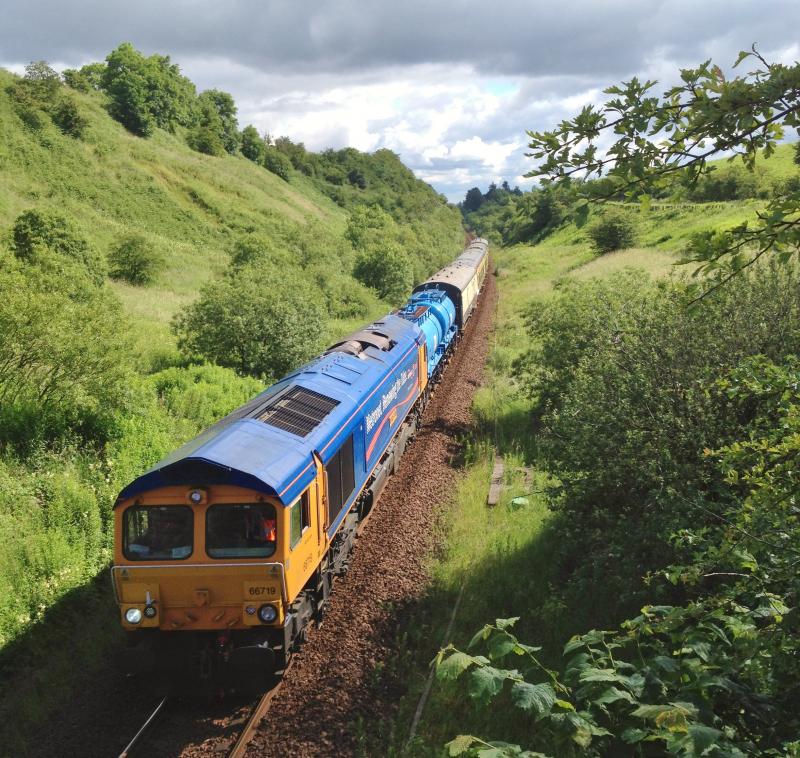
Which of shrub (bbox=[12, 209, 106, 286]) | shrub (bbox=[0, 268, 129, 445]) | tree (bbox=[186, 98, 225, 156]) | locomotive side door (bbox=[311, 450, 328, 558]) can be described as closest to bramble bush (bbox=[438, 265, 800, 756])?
locomotive side door (bbox=[311, 450, 328, 558])

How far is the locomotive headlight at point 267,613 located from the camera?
8.40 meters

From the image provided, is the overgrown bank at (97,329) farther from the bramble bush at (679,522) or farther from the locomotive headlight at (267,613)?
the bramble bush at (679,522)

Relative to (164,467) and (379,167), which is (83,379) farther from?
(379,167)

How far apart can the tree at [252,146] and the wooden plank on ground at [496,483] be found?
81472 millimetres

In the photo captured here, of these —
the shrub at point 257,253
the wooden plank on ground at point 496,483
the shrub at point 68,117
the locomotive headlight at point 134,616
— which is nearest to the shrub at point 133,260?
the shrub at point 257,253

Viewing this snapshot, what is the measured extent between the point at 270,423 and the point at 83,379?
6.71 m

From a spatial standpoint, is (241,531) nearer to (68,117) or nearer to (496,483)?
(496,483)

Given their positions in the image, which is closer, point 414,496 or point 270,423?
point 270,423

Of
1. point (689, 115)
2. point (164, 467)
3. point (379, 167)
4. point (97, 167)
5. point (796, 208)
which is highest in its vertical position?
point (379, 167)

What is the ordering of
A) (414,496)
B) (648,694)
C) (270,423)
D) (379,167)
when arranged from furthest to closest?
(379,167) → (414,496) → (270,423) → (648,694)

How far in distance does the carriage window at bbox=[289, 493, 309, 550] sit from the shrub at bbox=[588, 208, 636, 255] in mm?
48915

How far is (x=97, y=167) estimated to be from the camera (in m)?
52.3

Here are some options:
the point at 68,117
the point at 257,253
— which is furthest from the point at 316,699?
the point at 68,117

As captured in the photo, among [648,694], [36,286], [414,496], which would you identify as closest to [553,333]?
[414,496]
